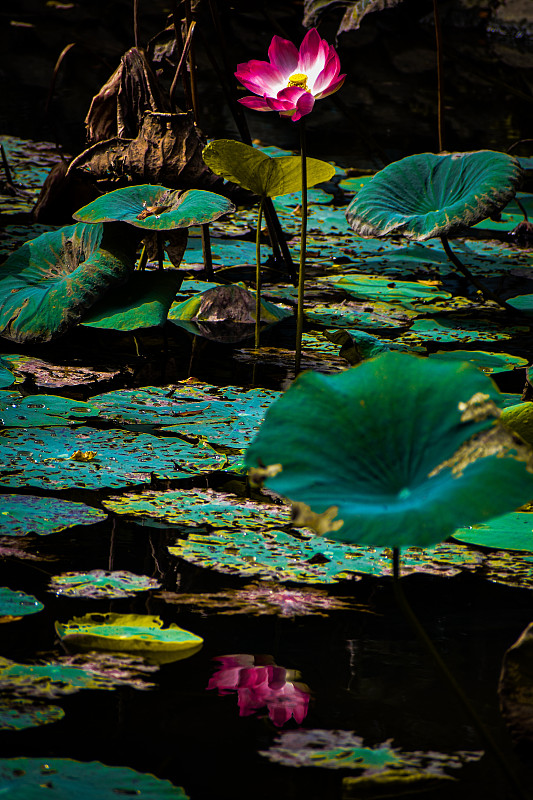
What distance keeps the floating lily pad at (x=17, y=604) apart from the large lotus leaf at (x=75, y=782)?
216 millimetres

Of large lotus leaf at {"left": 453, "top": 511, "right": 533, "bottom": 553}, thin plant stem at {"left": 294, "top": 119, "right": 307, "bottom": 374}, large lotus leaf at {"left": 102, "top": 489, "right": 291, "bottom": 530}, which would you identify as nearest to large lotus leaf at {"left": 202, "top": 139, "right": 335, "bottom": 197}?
thin plant stem at {"left": 294, "top": 119, "right": 307, "bottom": 374}

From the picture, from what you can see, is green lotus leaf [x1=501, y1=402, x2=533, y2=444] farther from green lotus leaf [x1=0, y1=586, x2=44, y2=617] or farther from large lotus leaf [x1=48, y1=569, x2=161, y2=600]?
green lotus leaf [x1=0, y1=586, x2=44, y2=617]

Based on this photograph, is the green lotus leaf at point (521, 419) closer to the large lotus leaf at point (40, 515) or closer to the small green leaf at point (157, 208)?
the large lotus leaf at point (40, 515)

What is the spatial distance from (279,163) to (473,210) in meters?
0.37

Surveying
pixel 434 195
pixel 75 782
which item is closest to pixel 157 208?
pixel 434 195

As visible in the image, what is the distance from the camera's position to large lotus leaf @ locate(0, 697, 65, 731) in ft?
2.28

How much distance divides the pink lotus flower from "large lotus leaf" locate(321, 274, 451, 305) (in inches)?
26.3

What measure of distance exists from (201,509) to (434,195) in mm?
970

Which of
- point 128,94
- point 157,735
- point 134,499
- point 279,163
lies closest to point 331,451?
point 157,735

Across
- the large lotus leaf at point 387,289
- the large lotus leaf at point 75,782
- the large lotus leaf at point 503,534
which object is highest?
the large lotus leaf at point 387,289

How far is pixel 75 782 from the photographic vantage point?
0.63m

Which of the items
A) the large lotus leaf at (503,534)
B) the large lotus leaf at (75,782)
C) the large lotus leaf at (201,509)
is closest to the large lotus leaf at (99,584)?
the large lotus leaf at (201,509)

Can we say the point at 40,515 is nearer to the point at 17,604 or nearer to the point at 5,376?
the point at 17,604

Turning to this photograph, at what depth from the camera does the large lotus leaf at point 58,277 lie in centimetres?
164
